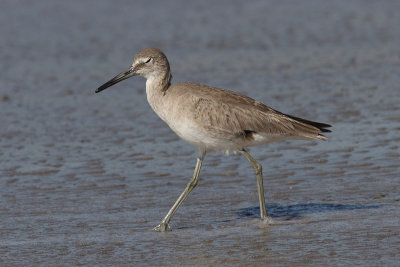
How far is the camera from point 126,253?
5.74 metres

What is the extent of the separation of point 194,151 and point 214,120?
2172 millimetres

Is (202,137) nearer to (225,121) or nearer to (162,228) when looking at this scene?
(225,121)

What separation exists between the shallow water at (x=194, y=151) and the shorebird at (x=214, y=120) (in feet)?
1.66

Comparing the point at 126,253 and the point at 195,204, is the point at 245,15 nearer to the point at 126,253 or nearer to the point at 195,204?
the point at 195,204

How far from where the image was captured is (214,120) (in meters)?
6.49

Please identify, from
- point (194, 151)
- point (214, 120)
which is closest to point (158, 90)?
point (214, 120)

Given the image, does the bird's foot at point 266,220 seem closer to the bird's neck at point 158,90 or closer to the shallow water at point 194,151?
the shallow water at point 194,151

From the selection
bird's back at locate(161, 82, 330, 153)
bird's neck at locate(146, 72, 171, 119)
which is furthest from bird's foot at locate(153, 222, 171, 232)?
bird's neck at locate(146, 72, 171, 119)

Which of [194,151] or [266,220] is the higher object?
[194,151]

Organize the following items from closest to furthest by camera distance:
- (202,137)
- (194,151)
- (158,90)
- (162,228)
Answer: (162,228) → (202,137) → (158,90) → (194,151)

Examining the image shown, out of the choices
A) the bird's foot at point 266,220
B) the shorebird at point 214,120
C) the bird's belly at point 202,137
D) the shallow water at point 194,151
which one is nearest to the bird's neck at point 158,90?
the shorebird at point 214,120

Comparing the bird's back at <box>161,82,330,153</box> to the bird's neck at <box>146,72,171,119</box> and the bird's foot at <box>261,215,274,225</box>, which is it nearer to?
the bird's neck at <box>146,72,171,119</box>

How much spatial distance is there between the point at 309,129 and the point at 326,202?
0.67 m

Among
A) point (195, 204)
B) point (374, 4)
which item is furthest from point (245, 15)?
point (195, 204)
